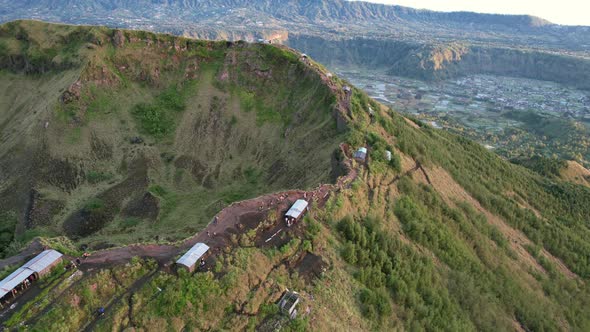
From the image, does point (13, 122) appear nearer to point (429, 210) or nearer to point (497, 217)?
point (429, 210)

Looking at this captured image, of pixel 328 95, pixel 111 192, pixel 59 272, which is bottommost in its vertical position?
pixel 111 192

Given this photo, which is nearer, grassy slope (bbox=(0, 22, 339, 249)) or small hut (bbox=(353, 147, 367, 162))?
small hut (bbox=(353, 147, 367, 162))

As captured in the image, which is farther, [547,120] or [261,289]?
[547,120]

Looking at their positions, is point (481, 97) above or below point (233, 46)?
below

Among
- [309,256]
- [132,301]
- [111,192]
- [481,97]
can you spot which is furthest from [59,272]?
[481,97]

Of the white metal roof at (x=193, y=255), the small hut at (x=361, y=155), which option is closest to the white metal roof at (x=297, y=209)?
the white metal roof at (x=193, y=255)

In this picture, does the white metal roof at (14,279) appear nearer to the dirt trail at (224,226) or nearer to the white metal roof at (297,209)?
the dirt trail at (224,226)

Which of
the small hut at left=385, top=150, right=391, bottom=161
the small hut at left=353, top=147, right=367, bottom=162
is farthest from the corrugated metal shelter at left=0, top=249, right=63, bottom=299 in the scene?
the small hut at left=385, top=150, right=391, bottom=161

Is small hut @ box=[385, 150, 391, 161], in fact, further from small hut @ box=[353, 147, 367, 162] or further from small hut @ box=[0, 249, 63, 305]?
small hut @ box=[0, 249, 63, 305]
